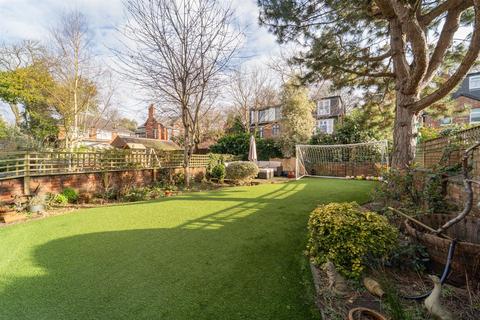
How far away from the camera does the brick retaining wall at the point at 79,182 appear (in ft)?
18.6

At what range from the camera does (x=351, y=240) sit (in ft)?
7.93

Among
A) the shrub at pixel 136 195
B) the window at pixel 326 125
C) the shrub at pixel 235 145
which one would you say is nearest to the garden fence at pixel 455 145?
the shrub at pixel 136 195

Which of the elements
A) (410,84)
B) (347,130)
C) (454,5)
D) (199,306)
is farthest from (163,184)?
(347,130)

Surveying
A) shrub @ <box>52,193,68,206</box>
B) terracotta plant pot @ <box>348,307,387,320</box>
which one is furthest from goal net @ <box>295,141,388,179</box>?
terracotta plant pot @ <box>348,307,387,320</box>

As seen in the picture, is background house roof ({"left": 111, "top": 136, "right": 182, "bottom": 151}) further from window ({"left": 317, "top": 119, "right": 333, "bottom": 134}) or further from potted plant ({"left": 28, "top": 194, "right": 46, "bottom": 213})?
window ({"left": 317, "top": 119, "right": 333, "bottom": 134})

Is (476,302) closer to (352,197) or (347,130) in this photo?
(352,197)

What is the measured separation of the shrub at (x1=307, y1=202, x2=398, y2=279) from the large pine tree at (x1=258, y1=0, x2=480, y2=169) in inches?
135

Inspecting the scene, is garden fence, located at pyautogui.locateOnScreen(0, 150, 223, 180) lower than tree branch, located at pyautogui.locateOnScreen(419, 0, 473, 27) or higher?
lower

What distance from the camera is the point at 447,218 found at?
2625 mm

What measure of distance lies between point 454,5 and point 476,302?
214 inches

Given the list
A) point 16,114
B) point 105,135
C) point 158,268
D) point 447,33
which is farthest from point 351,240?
point 105,135

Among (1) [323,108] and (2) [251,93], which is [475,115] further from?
(2) [251,93]

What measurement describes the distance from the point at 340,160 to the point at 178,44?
421 inches

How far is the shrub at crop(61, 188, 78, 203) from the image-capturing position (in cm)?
658
